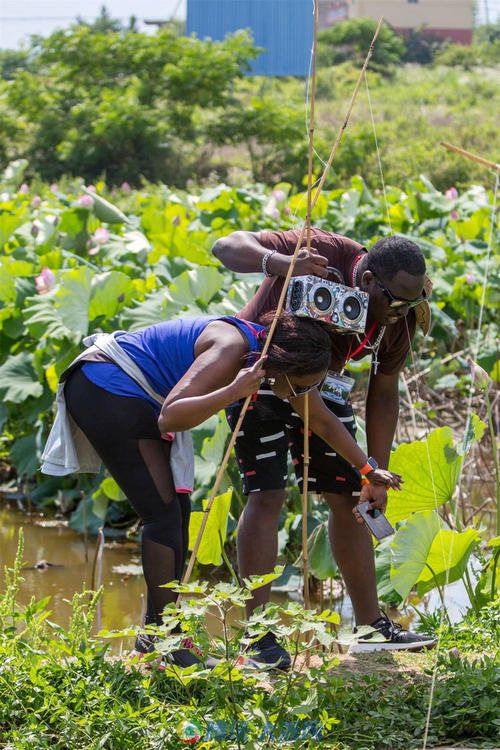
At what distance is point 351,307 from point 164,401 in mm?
580

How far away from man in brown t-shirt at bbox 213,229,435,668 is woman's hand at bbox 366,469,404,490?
94 millimetres

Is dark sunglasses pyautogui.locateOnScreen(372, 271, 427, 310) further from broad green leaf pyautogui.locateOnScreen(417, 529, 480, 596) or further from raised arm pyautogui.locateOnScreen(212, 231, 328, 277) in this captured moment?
broad green leaf pyautogui.locateOnScreen(417, 529, 480, 596)

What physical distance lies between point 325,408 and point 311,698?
874 mm

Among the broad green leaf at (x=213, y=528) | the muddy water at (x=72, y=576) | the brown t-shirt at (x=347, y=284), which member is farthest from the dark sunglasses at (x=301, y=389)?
the muddy water at (x=72, y=576)

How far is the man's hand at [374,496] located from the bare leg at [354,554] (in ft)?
0.61

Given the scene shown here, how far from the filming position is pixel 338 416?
10.1ft

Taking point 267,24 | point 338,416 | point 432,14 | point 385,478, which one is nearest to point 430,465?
point 338,416

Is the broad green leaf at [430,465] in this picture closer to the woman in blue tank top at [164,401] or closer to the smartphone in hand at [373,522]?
the smartphone in hand at [373,522]

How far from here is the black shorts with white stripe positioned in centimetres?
299

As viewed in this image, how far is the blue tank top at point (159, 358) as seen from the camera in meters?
2.73

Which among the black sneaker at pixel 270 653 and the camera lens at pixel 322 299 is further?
the black sneaker at pixel 270 653

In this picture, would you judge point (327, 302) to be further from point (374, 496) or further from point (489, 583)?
point (489, 583)

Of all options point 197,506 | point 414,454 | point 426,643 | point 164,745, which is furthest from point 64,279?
point 164,745

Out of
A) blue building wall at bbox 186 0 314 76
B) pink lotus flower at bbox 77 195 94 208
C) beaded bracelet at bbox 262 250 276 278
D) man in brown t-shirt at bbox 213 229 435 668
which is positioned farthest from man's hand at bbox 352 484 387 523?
blue building wall at bbox 186 0 314 76
